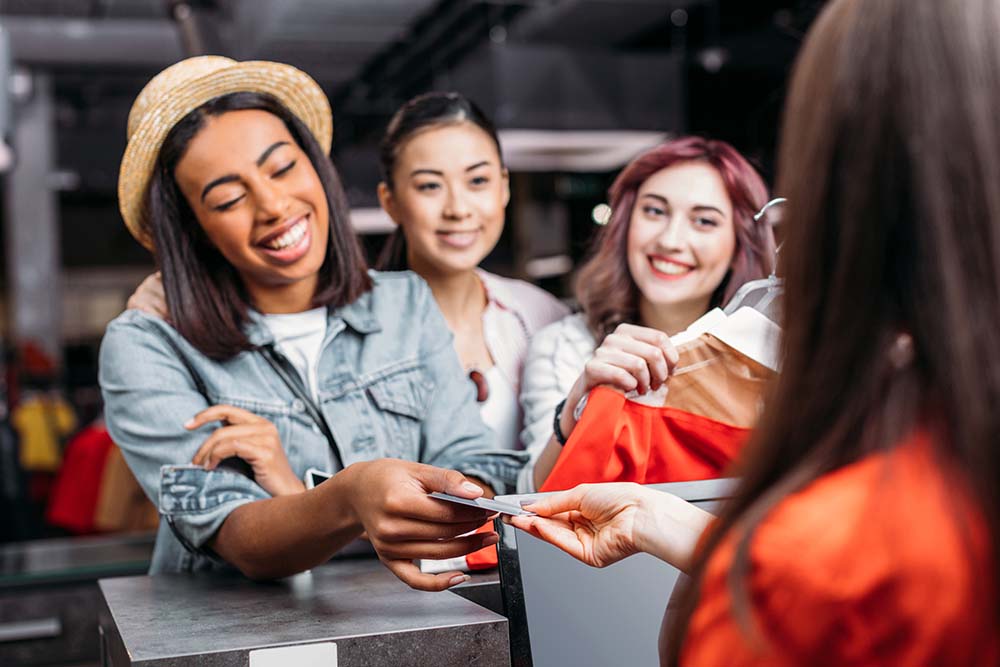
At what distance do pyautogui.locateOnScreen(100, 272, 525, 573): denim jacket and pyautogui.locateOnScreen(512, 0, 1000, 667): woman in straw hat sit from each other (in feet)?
3.21

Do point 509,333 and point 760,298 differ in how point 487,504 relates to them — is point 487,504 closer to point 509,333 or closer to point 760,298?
point 760,298

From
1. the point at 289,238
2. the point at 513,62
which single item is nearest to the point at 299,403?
the point at 289,238

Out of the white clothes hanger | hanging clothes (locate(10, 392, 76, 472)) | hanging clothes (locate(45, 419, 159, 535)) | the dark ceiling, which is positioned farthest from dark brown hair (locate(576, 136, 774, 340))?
hanging clothes (locate(10, 392, 76, 472))

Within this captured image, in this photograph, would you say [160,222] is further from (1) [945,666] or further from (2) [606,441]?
(1) [945,666]

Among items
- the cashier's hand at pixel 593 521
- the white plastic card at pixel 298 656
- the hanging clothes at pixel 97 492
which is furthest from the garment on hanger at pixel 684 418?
the hanging clothes at pixel 97 492

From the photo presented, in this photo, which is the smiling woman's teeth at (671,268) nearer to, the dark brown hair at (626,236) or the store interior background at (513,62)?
the dark brown hair at (626,236)

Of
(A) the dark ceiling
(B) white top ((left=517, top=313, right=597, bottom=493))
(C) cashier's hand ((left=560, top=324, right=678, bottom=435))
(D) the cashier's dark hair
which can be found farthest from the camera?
(A) the dark ceiling

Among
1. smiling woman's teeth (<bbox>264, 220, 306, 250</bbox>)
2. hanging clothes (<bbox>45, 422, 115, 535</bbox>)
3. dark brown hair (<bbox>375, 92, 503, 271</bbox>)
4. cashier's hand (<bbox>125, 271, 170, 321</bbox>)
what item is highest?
dark brown hair (<bbox>375, 92, 503, 271</bbox>)

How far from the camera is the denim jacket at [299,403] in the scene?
1546 mm

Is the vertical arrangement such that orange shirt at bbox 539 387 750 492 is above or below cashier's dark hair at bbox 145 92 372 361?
below

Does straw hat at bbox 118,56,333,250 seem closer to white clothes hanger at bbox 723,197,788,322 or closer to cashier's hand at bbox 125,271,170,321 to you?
cashier's hand at bbox 125,271,170,321

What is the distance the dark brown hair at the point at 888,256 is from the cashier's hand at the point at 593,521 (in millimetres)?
323

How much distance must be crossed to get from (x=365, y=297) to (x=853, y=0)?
4.06 ft

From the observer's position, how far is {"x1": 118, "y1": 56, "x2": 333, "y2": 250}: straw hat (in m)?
1.71
